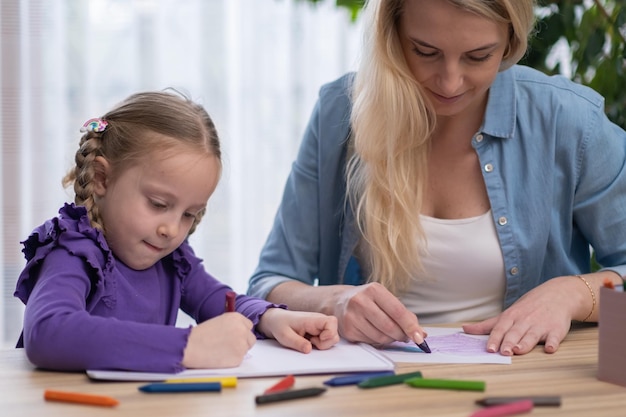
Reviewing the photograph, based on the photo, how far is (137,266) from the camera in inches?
53.4

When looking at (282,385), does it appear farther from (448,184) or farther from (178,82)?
(178,82)

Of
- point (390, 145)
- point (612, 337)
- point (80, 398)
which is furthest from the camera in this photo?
point (390, 145)

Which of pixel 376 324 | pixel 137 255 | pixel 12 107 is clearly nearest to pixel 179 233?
pixel 137 255

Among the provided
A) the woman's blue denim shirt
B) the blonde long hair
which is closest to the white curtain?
the woman's blue denim shirt

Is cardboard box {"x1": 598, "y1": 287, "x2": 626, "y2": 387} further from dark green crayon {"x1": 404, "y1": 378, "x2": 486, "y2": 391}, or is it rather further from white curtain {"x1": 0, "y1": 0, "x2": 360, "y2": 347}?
white curtain {"x1": 0, "y1": 0, "x2": 360, "y2": 347}

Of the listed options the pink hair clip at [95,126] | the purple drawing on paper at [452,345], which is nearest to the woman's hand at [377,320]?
the purple drawing on paper at [452,345]

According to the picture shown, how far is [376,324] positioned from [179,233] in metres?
0.31

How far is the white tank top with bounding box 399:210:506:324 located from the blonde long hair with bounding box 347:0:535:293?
3 cm

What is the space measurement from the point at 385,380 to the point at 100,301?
449 millimetres

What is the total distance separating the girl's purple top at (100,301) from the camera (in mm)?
1111

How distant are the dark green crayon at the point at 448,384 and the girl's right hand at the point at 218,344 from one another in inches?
8.5

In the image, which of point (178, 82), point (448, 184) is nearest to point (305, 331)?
point (448, 184)

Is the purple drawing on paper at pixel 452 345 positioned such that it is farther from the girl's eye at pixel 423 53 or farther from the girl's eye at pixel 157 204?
the girl's eye at pixel 423 53

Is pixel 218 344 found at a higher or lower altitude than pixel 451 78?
lower
